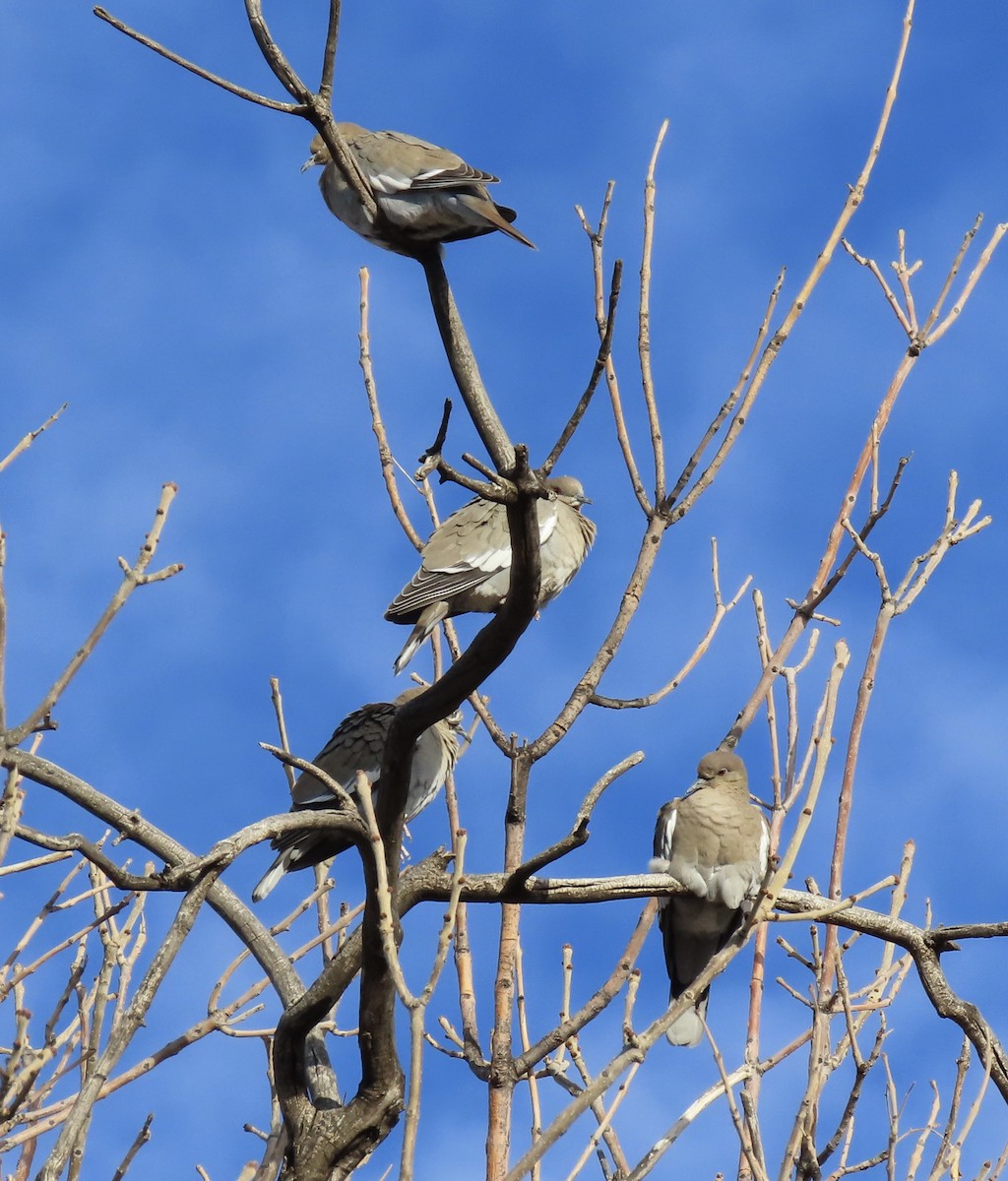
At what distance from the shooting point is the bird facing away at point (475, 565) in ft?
15.2

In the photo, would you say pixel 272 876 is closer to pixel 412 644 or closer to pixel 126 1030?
pixel 412 644

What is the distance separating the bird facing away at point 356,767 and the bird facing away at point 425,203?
1.70m

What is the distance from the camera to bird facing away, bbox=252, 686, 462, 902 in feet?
15.4

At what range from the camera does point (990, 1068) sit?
2998mm

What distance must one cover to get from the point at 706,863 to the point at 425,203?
2.20 meters

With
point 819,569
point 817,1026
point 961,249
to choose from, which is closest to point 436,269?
point 819,569

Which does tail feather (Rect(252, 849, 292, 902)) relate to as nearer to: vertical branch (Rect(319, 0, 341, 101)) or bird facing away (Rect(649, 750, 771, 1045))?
bird facing away (Rect(649, 750, 771, 1045))

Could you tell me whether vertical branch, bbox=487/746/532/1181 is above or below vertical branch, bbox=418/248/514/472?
below

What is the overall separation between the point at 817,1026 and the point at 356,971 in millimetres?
1138

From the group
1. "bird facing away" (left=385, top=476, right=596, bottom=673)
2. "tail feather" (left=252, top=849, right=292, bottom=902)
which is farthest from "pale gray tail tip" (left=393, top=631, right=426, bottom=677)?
"tail feather" (left=252, top=849, right=292, bottom=902)

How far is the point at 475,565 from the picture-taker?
4777mm

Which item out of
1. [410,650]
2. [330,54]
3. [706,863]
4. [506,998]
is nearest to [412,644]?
[410,650]

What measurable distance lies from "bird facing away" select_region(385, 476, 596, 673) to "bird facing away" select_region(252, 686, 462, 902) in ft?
1.28

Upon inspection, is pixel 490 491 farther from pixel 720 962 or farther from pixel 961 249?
pixel 961 249
